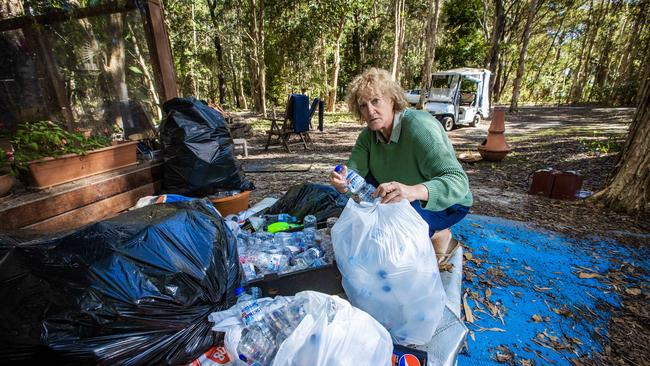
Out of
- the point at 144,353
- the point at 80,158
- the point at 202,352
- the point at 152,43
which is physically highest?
the point at 152,43

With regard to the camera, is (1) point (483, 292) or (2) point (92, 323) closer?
(2) point (92, 323)

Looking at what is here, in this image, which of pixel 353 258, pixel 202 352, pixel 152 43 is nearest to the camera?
pixel 202 352

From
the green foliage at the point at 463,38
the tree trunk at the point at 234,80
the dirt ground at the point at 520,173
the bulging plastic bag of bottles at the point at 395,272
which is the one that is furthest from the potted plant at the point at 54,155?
the tree trunk at the point at 234,80

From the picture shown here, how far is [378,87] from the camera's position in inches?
74.9

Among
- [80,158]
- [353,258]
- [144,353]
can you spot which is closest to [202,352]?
[144,353]

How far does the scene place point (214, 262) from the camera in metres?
1.36

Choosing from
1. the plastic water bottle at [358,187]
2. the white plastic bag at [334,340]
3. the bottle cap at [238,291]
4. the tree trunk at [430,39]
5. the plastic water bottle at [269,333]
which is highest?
the tree trunk at [430,39]

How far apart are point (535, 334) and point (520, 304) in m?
0.28

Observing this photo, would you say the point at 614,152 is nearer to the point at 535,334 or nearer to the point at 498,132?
the point at 498,132

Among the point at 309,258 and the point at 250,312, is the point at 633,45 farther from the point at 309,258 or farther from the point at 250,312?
the point at 250,312

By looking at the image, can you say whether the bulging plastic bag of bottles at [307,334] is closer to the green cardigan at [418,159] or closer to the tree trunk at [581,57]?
the green cardigan at [418,159]

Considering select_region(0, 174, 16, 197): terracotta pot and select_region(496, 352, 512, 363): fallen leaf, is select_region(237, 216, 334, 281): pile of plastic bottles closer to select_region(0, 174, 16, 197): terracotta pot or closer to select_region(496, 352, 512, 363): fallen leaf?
select_region(496, 352, 512, 363): fallen leaf

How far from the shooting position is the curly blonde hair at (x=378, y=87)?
6.27ft

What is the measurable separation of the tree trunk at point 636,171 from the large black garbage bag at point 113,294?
4.46m
